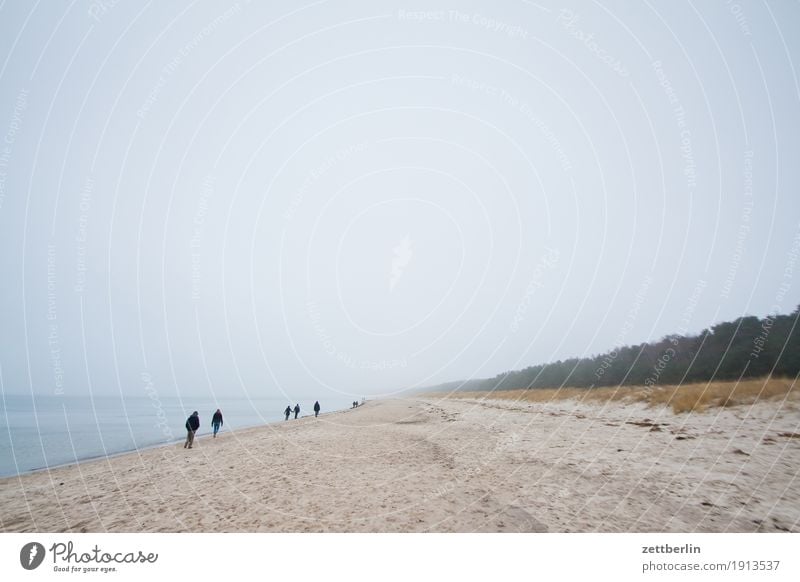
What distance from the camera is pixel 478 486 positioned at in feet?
29.9

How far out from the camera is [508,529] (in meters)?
6.52

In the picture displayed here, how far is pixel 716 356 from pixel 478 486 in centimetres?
2869

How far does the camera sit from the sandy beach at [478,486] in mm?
7133

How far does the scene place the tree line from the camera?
20.8m
